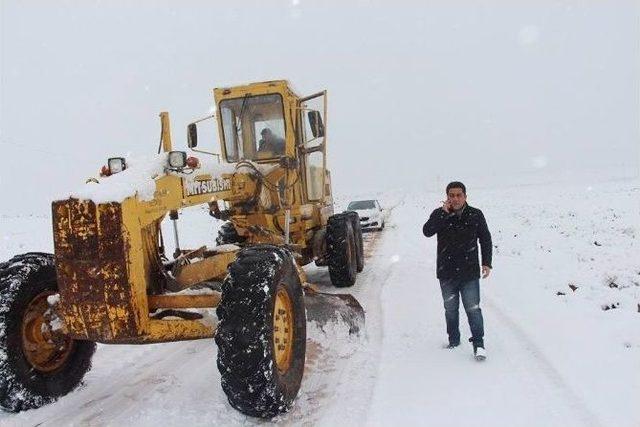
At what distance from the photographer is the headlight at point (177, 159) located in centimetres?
427

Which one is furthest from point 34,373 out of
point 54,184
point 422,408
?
point 54,184

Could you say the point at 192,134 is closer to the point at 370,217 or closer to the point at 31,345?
the point at 31,345

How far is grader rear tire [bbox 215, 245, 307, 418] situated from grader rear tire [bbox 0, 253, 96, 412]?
1500 millimetres

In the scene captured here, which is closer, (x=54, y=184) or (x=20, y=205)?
(x=20, y=205)

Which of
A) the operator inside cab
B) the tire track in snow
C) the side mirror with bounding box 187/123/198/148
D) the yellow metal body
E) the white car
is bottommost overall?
the tire track in snow

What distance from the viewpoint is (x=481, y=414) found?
366cm

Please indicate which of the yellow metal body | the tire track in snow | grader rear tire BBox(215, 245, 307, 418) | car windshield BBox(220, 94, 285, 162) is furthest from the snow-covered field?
car windshield BBox(220, 94, 285, 162)

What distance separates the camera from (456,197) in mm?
5066

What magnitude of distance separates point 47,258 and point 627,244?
34.7ft

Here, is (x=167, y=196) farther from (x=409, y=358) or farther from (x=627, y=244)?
(x=627, y=244)

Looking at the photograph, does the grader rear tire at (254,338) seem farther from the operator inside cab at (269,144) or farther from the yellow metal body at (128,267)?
the operator inside cab at (269,144)

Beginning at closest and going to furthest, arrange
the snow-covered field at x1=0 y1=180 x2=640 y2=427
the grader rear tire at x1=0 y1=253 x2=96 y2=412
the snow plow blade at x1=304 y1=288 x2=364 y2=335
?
the snow-covered field at x1=0 y1=180 x2=640 y2=427 → the grader rear tire at x1=0 y1=253 x2=96 y2=412 → the snow plow blade at x1=304 y1=288 x2=364 y2=335

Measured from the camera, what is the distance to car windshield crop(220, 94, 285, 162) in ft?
25.2

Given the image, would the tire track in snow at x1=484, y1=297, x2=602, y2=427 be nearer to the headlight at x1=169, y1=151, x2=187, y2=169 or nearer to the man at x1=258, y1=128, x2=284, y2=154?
the headlight at x1=169, y1=151, x2=187, y2=169
